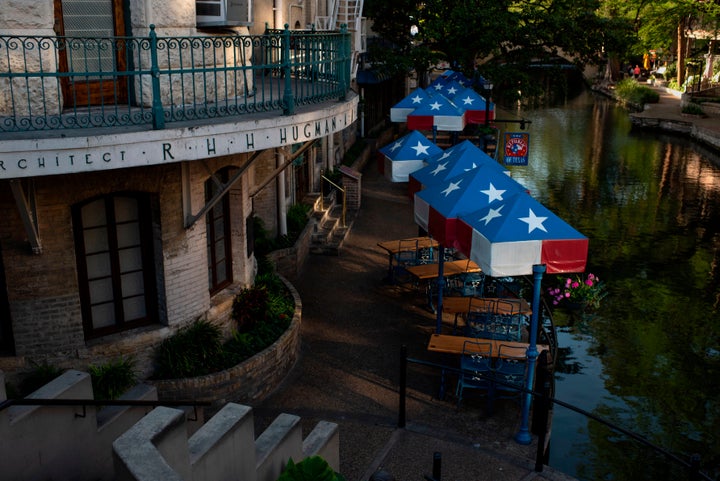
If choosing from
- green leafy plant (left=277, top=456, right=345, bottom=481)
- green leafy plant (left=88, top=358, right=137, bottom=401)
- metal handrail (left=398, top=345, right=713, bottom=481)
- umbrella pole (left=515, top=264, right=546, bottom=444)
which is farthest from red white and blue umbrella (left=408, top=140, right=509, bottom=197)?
green leafy plant (left=277, top=456, right=345, bottom=481)

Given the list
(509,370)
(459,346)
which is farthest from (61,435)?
(509,370)

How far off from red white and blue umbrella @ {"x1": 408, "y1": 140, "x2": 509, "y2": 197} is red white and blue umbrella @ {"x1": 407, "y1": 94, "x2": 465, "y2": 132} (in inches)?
205

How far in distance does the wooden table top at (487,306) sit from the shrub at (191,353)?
16.2ft

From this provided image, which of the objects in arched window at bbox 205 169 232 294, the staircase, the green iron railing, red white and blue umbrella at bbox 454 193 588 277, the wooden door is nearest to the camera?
the green iron railing

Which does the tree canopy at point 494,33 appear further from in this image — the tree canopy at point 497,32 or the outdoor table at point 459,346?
the outdoor table at point 459,346

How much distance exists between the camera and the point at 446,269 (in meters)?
16.9

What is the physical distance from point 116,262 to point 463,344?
5490 mm

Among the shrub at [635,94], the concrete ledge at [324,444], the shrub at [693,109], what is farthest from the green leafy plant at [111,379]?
the shrub at [635,94]

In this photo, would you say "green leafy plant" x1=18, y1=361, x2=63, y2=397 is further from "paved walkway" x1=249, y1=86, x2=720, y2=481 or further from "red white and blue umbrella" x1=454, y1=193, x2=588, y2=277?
"red white and blue umbrella" x1=454, y1=193, x2=588, y2=277

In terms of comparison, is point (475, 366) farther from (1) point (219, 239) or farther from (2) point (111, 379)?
(2) point (111, 379)

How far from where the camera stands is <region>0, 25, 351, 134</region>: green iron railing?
30.1 ft

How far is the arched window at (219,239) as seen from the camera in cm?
1303

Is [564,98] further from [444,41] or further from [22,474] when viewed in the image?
[22,474]

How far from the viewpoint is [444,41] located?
31.1 meters
